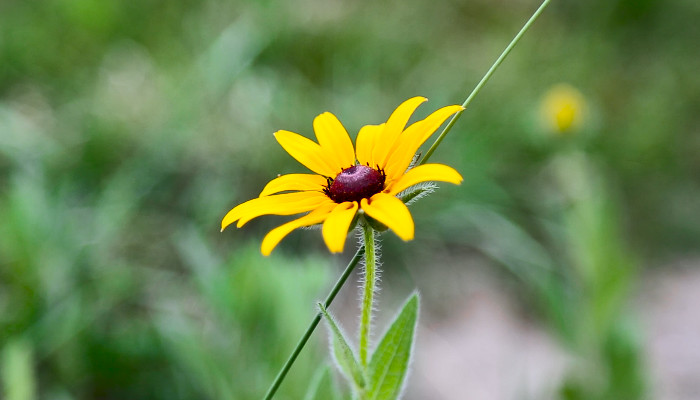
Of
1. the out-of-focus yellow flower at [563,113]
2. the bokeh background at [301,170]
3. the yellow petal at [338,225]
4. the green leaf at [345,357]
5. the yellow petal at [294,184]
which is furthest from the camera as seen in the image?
the out-of-focus yellow flower at [563,113]

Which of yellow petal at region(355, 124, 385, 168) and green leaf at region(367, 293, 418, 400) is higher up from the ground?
yellow petal at region(355, 124, 385, 168)

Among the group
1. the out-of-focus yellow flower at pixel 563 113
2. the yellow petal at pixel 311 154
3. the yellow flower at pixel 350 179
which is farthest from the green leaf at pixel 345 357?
the out-of-focus yellow flower at pixel 563 113

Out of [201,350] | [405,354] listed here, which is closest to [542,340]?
[201,350]

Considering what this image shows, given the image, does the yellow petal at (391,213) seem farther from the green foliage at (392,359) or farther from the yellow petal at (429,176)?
the green foliage at (392,359)

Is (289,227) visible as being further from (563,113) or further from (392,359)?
(563,113)

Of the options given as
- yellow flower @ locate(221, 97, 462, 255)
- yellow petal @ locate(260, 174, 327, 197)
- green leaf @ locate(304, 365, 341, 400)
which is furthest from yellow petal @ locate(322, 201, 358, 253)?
green leaf @ locate(304, 365, 341, 400)

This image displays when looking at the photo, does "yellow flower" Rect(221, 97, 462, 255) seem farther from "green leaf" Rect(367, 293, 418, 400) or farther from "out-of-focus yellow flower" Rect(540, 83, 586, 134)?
"out-of-focus yellow flower" Rect(540, 83, 586, 134)

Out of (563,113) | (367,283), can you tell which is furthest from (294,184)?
(563,113)
